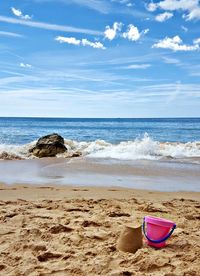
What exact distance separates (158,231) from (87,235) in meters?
0.86

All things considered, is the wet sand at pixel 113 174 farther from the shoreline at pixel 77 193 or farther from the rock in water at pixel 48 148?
the rock in water at pixel 48 148

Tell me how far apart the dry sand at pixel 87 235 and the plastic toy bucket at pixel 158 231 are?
0.09 m

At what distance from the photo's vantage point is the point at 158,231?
407 cm

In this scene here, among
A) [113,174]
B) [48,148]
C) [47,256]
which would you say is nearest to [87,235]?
[47,256]

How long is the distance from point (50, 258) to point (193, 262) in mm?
1453

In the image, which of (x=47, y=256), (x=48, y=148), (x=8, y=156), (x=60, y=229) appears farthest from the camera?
(x=48, y=148)

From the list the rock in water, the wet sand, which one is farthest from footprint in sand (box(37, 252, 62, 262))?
the rock in water

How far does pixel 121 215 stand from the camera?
529 centimetres

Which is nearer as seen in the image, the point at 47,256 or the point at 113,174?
the point at 47,256

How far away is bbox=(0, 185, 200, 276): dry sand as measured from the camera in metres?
3.59

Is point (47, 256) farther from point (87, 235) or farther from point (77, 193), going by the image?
→ point (77, 193)

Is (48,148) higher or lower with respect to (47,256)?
higher

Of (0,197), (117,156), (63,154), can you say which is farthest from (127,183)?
(63,154)

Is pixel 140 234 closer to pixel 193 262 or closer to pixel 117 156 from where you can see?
pixel 193 262
